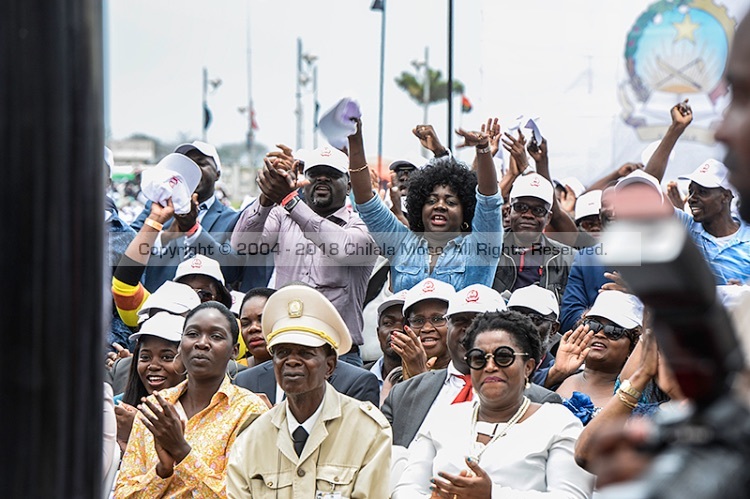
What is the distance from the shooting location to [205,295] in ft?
25.2

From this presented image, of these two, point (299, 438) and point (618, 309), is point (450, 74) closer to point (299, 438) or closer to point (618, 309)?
point (618, 309)

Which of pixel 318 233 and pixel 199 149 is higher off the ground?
Answer: pixel 199 149

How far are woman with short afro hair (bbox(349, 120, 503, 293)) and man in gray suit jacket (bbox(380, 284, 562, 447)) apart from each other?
67 cm

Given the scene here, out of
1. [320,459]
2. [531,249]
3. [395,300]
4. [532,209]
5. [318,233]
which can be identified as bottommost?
[320,459]

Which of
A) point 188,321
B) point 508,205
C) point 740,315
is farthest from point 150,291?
point 740,315

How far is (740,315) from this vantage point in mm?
1278

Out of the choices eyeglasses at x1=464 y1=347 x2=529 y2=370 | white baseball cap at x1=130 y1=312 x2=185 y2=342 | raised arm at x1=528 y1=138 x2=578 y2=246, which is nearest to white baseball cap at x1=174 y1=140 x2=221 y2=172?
white baseball cap at x1=130 y1=312 x2=185 y2=342

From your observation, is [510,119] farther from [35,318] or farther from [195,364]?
[35,318]

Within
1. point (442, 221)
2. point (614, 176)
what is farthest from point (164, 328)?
point (614, 176)

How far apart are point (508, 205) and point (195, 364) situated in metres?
3.61

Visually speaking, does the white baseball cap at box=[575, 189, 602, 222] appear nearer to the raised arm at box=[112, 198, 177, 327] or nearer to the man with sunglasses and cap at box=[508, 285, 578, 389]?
the man with sunglasses and cap at box=[508, 285, 578, 389]

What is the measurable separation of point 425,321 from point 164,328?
1.50 meters

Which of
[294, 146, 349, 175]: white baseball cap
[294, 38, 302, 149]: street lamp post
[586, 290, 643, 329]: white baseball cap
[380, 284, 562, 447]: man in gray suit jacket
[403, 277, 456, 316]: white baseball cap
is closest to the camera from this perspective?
[380, 284, 562, 447]: man in gray suit jacket

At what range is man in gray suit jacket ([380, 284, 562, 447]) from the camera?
599cm
